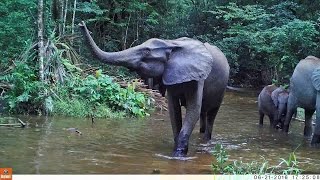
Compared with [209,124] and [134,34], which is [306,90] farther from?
[134,34]

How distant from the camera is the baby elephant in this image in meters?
12.6

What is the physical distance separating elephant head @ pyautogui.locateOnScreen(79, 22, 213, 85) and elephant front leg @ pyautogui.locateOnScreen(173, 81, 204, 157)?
0.90ft

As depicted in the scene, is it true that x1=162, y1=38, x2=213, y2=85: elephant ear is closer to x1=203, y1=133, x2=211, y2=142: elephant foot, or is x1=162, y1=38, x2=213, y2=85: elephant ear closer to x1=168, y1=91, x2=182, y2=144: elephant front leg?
x1=168, y1=91, x2=182, y2=144: elephant front leg

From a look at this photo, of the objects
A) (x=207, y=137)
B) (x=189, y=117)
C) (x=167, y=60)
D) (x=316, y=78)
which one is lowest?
(x=207, y=137)

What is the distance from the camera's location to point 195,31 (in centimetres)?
2839

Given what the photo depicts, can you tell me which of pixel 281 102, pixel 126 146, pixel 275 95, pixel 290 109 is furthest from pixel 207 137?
pixel 275 95

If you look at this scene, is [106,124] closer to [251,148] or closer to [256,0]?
[251,148]

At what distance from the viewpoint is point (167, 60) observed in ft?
25.3

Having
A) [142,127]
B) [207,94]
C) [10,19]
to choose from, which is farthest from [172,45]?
[10,19]

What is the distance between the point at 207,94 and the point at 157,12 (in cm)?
1666

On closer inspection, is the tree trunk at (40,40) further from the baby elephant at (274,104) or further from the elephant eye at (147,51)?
the baby elephant at (274,104)

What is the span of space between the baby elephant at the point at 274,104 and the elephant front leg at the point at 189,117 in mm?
5087

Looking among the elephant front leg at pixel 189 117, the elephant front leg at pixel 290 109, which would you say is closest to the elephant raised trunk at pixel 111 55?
the elephant front leg at pixel 189 117

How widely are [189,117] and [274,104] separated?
18.4 feet
